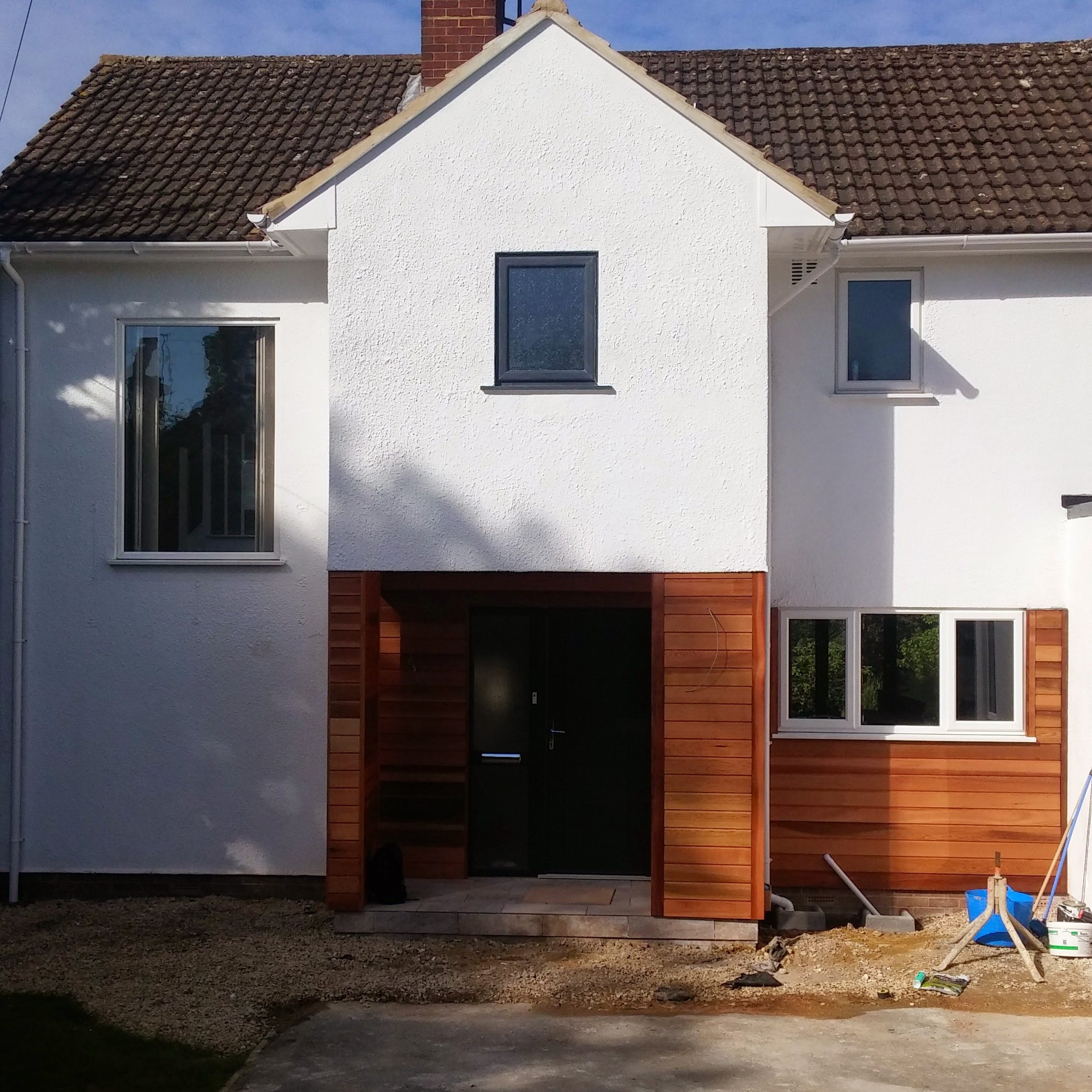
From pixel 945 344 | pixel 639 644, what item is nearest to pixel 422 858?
pixel 639 644

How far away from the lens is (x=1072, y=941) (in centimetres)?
876

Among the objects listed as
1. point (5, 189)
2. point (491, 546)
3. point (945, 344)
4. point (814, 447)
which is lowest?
point (491, 546)

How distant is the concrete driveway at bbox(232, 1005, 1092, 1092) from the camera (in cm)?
653

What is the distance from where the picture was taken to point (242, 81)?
13.1 m

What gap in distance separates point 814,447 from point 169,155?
261 inches

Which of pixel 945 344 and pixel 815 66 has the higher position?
pixel 815 66

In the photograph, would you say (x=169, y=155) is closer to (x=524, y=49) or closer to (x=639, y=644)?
(x=524, y=49)

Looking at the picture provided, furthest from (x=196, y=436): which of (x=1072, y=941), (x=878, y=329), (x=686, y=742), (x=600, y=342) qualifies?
(x=1072, y=941)

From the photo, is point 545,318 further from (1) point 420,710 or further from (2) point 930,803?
(2) point 930,803

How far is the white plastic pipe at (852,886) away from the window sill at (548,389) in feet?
14.0

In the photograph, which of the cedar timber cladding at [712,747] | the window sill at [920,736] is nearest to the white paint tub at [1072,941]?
the window sill at [920,736]

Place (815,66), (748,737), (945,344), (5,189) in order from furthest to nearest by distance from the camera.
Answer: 1. (815,66)
2. (5,189)
3. (945,344)
4. (748,737)

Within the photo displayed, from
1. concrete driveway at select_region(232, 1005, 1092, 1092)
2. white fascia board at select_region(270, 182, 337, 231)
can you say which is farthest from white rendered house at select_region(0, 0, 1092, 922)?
concrete driveway at select_region(232, 1005, 1092, 1092)

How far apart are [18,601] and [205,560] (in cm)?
162
